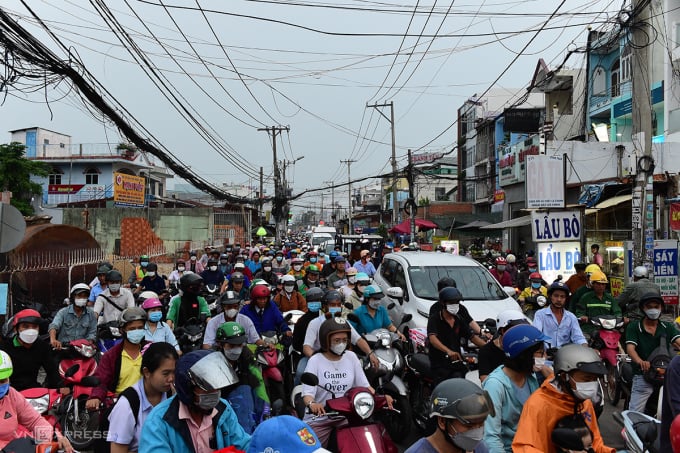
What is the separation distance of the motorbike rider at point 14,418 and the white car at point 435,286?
5.53m

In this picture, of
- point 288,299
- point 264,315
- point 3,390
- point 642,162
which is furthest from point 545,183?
point 3,390

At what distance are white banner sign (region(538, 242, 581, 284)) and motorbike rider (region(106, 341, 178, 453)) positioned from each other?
11.4 metres

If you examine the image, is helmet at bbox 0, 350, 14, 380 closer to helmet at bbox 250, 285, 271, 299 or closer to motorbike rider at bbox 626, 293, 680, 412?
helmet at bbox 250, 285, 271, 299

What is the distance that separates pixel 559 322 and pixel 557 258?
693cm

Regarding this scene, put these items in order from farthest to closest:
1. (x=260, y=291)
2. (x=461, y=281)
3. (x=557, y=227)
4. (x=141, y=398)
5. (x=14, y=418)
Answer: (x=557, y=227)
(x=461, y=281)
(x=260, y=291)
(x=14, y=418)
(x=141, y=398)

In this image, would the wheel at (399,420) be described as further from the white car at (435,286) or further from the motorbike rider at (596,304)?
the motorbike rider at (596,304)

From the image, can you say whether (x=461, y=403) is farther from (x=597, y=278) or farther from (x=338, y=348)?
(x=597, y=278)

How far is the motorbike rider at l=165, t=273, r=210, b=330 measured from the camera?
831cm

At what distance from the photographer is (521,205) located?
30406mm

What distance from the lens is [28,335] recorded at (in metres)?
5.84

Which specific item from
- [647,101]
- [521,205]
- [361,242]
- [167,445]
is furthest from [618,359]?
[521,205]

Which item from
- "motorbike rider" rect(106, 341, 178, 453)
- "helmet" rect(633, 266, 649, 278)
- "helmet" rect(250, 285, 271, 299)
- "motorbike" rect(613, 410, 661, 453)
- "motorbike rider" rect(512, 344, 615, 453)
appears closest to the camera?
"motorbike rider" rect(512, 344, 615, 453)

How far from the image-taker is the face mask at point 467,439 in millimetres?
2684

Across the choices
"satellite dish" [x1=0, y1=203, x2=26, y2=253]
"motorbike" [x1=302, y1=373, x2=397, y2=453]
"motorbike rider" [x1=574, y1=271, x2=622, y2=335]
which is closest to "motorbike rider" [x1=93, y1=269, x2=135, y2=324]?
"satellite dish" [x1=0, y1=203, x2=26, y2=253]
